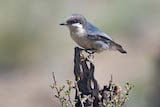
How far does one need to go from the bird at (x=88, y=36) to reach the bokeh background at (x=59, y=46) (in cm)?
485

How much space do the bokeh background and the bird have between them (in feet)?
15.9

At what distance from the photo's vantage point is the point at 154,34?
13898 millimetres

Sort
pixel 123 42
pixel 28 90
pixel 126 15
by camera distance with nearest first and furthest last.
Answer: pixel 28 90, pixel 123 42, pixel 126 15

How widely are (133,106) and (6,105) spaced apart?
3.11m

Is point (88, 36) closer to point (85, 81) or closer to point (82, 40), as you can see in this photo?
point (82, 40)

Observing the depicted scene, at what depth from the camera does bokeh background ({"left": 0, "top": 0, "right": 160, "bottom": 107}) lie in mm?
11945

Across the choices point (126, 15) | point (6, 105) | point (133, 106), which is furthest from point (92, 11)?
point (133, 106)

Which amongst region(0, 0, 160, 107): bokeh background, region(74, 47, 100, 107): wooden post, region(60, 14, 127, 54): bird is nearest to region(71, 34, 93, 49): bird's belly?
region(60, 14, 127, 54): bird

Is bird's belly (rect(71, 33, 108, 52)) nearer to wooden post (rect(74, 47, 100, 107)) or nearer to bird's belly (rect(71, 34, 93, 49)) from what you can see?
bird's belly (rect(71, 34, 93, 49))

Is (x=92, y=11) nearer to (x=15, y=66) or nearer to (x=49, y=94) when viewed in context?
(x=15, y=66)

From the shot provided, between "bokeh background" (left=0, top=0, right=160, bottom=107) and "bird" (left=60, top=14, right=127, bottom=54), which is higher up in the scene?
"bird" (left=60, top=14, right=127, bottom=54)

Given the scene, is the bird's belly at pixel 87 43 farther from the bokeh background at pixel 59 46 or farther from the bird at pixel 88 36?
the bokeh background at pixel 59 46

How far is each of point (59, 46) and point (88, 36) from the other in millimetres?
8678

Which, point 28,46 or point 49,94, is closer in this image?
point 49,94
